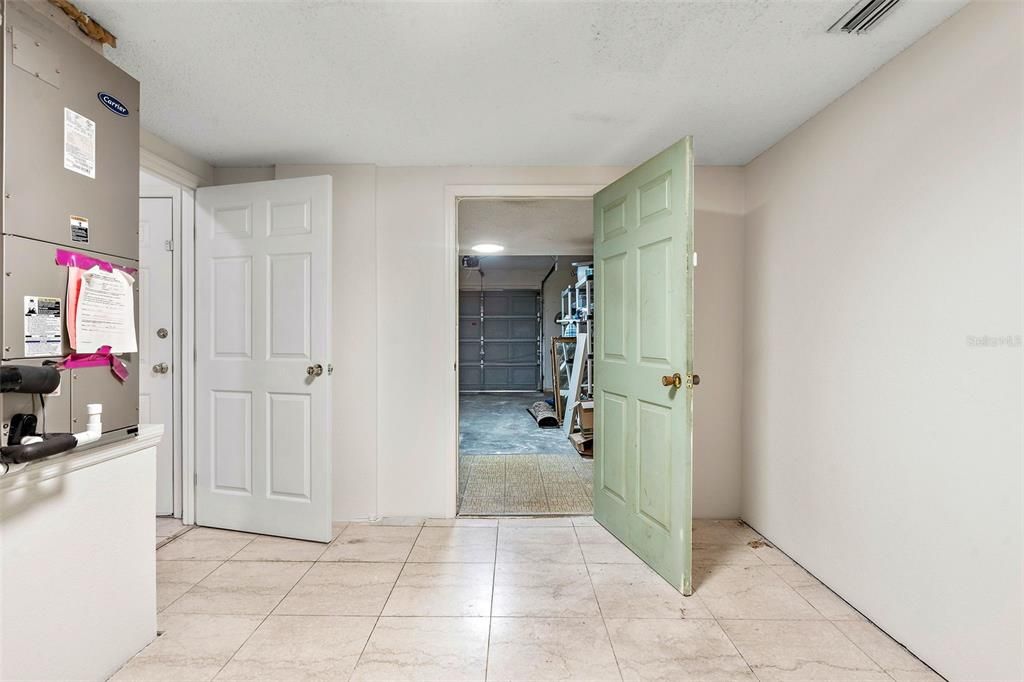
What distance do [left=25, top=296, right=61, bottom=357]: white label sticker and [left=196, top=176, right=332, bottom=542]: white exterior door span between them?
1263mm

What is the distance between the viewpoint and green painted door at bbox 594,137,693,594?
2.12 meters

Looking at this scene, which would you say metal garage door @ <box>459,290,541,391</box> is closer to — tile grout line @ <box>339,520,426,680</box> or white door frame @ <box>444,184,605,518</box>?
white door frame @ <box>444,184,605,518</box>

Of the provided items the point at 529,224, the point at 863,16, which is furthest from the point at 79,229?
the point at 529,224

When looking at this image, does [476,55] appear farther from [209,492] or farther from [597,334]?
[209,492]

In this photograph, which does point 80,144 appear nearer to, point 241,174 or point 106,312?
point 106,312

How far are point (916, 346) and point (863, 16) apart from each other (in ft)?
3.75

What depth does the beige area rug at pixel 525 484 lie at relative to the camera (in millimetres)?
3176

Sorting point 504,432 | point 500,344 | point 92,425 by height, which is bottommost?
point 504,432

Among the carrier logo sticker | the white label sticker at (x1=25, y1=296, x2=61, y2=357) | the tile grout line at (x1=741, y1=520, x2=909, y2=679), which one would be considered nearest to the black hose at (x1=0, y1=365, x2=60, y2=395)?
the white label sticker at (x1=25, y1=296, x2=61, y2=357)

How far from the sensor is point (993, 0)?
1.43 meters

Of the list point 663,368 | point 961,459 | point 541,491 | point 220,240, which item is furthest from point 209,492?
point 961,459

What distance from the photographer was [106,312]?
4.93ft

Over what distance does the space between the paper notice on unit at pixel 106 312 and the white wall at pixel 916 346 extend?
2757mm

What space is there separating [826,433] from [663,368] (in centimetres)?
78
